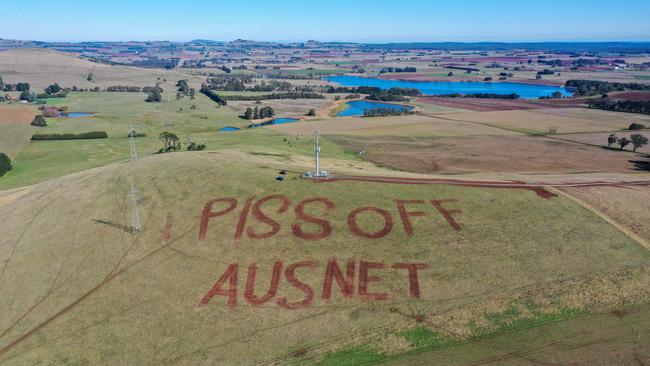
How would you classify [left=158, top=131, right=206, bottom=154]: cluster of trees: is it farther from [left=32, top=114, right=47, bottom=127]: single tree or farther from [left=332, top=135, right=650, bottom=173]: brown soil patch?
[left=32, top=114, right=47, bottom=127]: single tree

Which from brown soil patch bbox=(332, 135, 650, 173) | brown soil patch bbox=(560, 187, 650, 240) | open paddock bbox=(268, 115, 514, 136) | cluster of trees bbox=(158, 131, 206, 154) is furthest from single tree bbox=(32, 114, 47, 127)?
brown soil patch bbox=(560, 187, 650, 240)

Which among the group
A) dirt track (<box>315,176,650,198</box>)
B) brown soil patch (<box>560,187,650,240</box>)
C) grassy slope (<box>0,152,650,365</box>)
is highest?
dirt track (<box>315,176,650,198</box>)

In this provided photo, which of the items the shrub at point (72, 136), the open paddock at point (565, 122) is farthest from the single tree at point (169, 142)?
the open paddock at point (565, 122)

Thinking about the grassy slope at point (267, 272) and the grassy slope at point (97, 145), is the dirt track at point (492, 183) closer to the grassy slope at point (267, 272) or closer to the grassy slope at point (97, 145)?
the grassy slope at point (267, 272)

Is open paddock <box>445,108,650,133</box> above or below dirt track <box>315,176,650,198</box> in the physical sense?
above

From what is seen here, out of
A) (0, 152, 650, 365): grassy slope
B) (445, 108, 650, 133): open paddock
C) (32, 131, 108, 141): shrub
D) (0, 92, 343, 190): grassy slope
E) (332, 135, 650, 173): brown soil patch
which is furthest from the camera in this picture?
(445, 108, 650, 133): open paddock

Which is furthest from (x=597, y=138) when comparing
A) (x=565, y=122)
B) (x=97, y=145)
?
(x=97, y=145)
